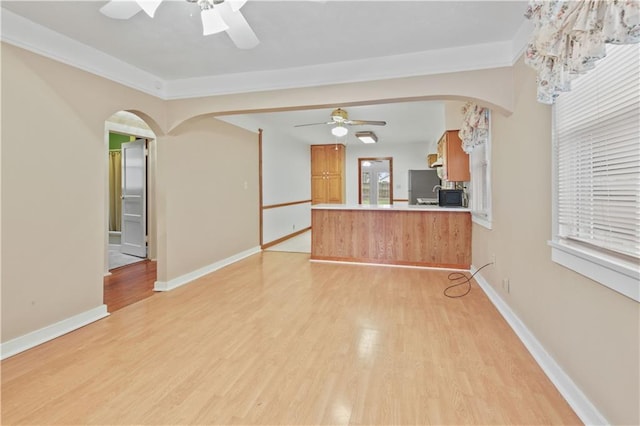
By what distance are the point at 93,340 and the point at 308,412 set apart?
6.19ft

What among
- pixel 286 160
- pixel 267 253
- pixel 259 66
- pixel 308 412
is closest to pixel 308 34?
pixel 259 66

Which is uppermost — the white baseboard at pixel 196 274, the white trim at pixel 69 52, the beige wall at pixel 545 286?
the white trim at pixel 69 52

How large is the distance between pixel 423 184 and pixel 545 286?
16.7ft

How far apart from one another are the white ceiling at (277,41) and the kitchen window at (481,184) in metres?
1.09

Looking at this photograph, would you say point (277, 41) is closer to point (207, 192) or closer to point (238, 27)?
point (238, 27)

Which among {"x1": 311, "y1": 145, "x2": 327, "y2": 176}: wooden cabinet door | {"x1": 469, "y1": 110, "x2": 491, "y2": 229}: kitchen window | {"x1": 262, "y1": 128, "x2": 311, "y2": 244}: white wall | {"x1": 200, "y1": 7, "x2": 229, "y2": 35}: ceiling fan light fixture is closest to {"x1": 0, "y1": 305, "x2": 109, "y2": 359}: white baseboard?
{"x1": 200, "y1": 7, "x2": 229, "y2": 35}: ceiling fan light fixture

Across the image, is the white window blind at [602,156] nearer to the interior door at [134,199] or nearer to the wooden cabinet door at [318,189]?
the interior door at [134,199]

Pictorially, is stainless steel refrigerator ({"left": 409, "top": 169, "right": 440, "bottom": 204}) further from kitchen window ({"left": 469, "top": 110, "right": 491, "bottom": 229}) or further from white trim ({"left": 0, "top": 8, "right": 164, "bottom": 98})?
white trim ({"left": 0, "top": 8, "right": 164, "bottom": 98})

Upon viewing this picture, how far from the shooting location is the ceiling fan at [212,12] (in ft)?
5.64

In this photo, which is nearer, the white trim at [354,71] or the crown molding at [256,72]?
the crown molding at [256,72]

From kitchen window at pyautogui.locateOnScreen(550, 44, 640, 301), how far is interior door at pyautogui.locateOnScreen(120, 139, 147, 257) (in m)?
5.63

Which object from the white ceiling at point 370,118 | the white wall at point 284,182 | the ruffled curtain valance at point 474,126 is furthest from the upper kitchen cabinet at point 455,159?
the white wall at point 284,182

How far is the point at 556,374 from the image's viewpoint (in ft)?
6.16

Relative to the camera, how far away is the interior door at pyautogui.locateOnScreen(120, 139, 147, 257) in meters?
5.45
